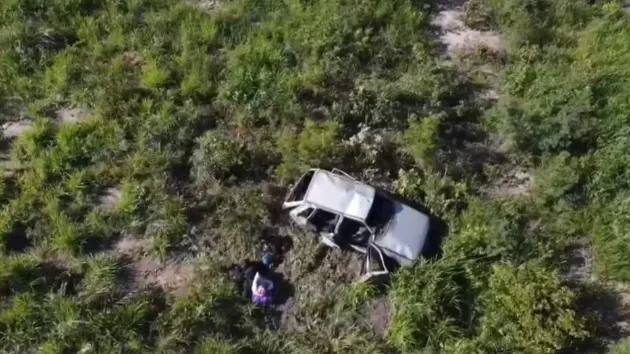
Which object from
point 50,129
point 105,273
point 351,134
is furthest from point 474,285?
point 50,129

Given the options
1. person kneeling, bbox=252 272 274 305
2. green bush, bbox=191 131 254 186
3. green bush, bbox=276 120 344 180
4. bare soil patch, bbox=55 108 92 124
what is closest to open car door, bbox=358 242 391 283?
person kneeling, bbox=252 272 274 305

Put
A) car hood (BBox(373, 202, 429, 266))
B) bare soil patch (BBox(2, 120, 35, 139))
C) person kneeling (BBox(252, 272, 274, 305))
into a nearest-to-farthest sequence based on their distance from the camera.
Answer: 1. person kneeling (BBox(252, 272, 274, 305))
2. car hood (BBox(373, 202, 429, 266))
3. bare soil patch (BBox(2, 120, 35, 139))

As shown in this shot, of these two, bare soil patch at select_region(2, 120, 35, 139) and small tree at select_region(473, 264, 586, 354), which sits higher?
bare soil patch at select_region(2, 120, 35, 139)

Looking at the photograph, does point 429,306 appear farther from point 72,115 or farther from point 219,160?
point 72,115

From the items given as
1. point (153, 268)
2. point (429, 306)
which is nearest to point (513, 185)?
point (429, 306)

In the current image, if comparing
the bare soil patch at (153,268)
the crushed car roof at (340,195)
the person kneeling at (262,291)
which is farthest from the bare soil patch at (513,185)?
the bare soil patch at (153,268)

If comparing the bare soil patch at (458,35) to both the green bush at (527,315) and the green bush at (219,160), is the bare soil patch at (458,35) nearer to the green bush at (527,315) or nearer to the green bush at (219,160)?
the green bush at (219,160)

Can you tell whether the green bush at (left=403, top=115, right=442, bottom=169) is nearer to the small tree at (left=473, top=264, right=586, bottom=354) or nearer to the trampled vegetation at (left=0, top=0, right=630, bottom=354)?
the trampled vegetation at (left=0, top=0, right=630, bottom=354)

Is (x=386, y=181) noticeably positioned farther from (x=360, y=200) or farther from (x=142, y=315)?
(x=142, y=315)
